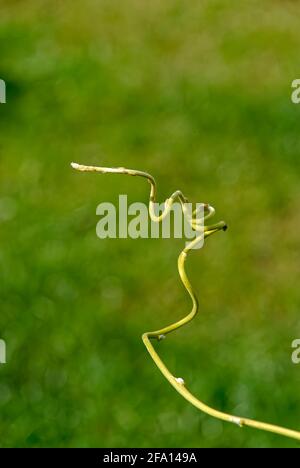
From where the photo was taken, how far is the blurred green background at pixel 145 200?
5.82 feet

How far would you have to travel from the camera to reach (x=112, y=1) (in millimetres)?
3504

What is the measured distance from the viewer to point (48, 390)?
1.82 m

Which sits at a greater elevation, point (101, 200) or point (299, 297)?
point (101, 200)

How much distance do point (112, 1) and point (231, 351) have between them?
2039 millimetres

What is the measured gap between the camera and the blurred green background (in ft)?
5.82

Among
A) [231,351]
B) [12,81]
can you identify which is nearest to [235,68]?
[12,81]

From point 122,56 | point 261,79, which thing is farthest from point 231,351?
point 122,56

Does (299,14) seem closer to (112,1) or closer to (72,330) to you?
(112,1)

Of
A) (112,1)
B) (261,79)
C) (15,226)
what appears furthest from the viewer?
(112,1)

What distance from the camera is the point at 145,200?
2391 mm

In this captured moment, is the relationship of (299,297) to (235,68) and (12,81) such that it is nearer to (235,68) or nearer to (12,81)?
(235,68)

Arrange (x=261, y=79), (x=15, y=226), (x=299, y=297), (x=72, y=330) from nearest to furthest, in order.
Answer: (x=72, y=330) → (x=299, y=297) → (x=15, y=226) → (x=261, y=79)

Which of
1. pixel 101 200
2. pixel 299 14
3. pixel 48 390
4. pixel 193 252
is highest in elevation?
pixel 299 14

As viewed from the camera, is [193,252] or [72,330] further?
[193,252]
